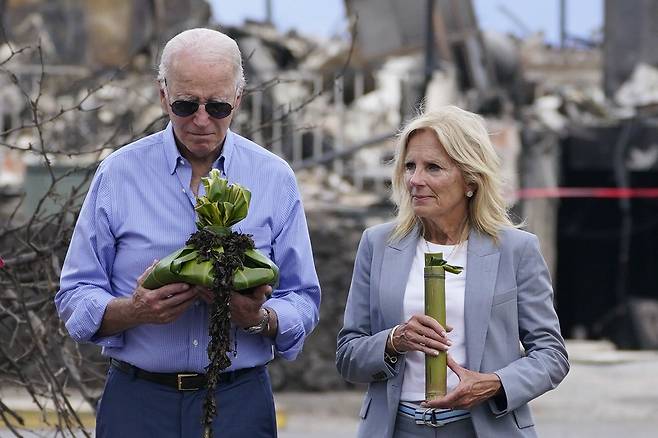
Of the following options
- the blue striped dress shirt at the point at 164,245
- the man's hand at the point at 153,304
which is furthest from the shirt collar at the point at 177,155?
the man's hand at the point at 153,304

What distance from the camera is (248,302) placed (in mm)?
3936

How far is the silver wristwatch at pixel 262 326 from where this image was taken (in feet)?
13.3

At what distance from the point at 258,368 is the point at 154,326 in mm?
327

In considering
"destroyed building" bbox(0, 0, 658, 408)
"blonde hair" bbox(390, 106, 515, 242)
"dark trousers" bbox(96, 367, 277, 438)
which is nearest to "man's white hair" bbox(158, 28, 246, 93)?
"blonde hair" bbox(390, 106, 515, 242)

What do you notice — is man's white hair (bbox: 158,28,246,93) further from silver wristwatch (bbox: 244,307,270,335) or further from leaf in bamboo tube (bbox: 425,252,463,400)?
leaf in bamboo tube (bbox: 425,252,463,400)

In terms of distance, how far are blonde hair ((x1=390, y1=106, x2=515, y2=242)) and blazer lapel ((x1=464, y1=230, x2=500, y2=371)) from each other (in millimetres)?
75

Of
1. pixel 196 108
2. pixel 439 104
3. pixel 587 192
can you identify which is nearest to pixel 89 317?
pixel 196 108

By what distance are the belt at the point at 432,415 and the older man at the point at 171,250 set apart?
1.40ft

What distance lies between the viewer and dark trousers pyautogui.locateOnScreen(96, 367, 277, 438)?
163 inches

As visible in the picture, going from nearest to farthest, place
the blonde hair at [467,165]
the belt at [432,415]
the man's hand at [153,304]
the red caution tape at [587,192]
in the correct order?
1. the man's hand at [153,304]
2. the belt at [432,415]
3. the blonde hair at [467,165]
4. the red caution tape at [587,192]

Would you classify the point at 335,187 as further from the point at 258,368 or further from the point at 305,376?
the point at 258,368

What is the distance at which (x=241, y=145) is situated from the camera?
4.32 metres

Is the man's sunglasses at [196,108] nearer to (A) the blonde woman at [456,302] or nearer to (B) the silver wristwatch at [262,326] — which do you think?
(B) the silver wristwatch at [262,326]

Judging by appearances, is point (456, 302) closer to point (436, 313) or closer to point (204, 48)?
point (436, 313)
